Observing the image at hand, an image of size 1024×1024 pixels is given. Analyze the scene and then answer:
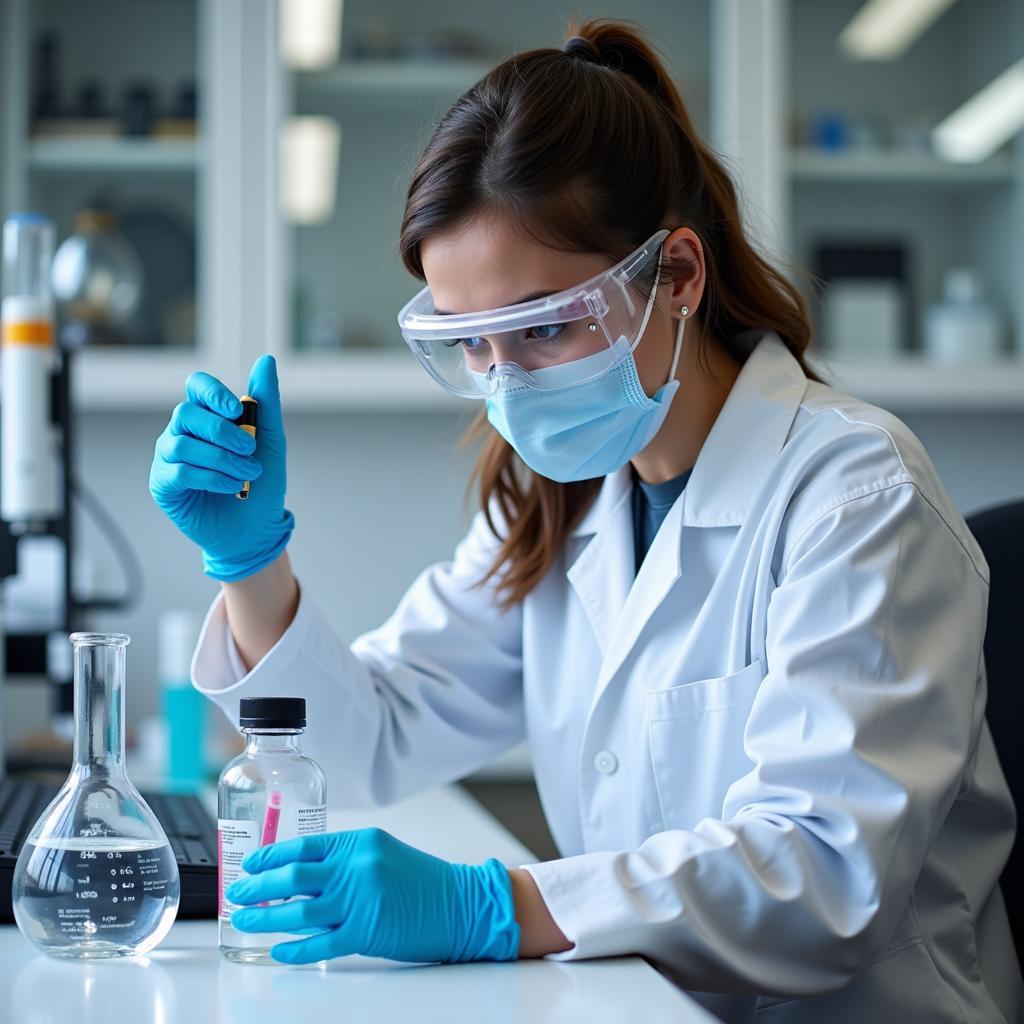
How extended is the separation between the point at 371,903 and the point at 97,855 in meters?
0.17

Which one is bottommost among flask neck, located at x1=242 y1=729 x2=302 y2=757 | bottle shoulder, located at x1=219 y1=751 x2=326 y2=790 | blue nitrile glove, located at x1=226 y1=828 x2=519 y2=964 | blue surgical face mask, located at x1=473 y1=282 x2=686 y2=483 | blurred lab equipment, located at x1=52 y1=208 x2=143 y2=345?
blue nitrile glove, located at x1=226 y1=828 x2=519 y2=964

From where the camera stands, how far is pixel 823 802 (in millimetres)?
858

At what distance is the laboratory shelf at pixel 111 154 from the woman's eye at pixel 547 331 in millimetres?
1553

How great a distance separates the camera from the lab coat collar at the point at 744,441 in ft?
3.67

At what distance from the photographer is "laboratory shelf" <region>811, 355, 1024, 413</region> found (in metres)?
2.41

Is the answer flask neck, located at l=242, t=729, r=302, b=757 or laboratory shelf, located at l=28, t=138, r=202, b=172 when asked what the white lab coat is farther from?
laboratory shelf, located at l=28, t=138, r=202, b=172

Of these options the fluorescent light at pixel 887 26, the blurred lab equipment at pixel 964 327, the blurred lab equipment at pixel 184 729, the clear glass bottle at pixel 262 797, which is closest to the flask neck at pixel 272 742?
the clear glass bottle at pixel 262 797

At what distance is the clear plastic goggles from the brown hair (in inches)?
1.5

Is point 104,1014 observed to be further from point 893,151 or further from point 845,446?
point 893,151

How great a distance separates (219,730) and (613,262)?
3.96 feet

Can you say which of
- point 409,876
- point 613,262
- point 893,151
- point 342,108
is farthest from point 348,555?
point 409,876

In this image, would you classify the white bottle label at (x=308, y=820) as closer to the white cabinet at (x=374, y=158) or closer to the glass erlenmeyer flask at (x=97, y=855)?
the glass erlenmeyer flask at (x=97, y=855)

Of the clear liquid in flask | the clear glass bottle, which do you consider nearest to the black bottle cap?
the clear glass bottle

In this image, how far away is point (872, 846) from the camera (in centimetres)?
84
